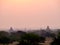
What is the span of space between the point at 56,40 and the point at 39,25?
27 cm

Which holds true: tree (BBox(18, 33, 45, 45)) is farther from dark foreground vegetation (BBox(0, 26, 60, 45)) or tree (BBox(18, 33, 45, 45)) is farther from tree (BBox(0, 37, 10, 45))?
tree (BBox(0, 37, 10, 45))

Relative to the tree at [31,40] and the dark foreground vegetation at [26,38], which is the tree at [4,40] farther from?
the tree at [31,40]

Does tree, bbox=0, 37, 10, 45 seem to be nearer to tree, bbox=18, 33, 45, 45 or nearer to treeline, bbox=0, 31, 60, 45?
treeline, bbox=0, 31, 60, 45

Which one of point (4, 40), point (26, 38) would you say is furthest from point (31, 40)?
point (4, 40)

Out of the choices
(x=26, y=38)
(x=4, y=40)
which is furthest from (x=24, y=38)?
(x=4, y=40)

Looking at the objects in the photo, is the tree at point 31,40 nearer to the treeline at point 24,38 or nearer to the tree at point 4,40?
the treeline at point 24,38

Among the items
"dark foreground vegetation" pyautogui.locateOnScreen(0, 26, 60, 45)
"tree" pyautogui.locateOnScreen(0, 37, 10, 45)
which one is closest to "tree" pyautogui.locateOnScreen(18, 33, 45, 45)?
"dark foreground vegetation" pyautogui.locateOnScreen(0, 26, 60, 45)

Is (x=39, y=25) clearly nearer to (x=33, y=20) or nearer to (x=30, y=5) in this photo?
(x=33, y=20)

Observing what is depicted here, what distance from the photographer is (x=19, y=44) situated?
166 cm

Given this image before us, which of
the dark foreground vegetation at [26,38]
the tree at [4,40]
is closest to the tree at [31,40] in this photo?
the dark foreground vegetation at [26,38]

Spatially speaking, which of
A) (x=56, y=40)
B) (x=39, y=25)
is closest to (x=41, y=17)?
(x=39, y=25)

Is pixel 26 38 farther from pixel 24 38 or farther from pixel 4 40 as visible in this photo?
pixel 4 40

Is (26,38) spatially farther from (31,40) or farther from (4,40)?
(4,40)

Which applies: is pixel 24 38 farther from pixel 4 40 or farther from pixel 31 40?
pixel 4 40
